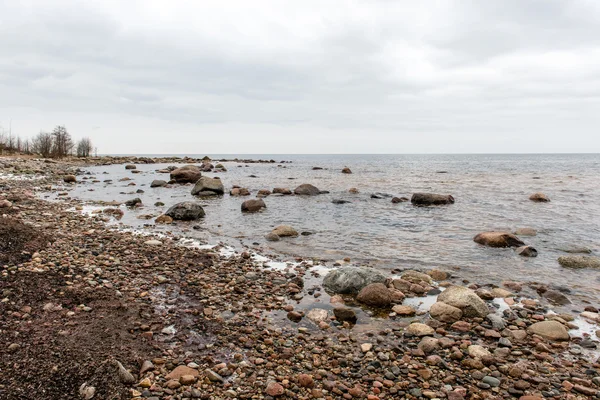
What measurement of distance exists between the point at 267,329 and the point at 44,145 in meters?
92.3

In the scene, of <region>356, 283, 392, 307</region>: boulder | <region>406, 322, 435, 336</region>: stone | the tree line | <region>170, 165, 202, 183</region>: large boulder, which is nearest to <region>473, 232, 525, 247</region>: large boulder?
<region>356, 283, 392, 307</region>: boulder

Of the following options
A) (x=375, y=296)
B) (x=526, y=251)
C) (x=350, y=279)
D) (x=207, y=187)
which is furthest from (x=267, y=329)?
(x=207, y=187)

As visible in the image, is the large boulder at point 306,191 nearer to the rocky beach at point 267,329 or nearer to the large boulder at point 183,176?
the large boulder at point 183,176

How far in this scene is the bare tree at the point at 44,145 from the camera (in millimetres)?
76125

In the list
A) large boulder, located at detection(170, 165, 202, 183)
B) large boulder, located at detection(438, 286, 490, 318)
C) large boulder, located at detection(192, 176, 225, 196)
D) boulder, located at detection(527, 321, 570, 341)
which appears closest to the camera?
boulder, located at detection(527, 321, 570, 341)

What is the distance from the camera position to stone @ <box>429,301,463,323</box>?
24.1 ft

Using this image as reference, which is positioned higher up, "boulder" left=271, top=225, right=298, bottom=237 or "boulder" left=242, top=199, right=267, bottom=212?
"boulder" left=242, top=199, right=267, bottom=212

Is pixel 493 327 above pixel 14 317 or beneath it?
beneath

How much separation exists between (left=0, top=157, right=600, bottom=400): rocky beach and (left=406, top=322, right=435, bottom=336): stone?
27 mm

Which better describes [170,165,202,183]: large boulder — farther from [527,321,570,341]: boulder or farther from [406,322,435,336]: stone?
[527,321,570,341]: boulder

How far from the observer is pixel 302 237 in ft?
49.3

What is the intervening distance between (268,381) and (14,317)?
4.41m

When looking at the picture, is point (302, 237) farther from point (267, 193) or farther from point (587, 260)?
point (267, 193)

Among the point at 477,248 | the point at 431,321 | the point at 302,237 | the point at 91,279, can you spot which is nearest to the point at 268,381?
the point at 431,321
